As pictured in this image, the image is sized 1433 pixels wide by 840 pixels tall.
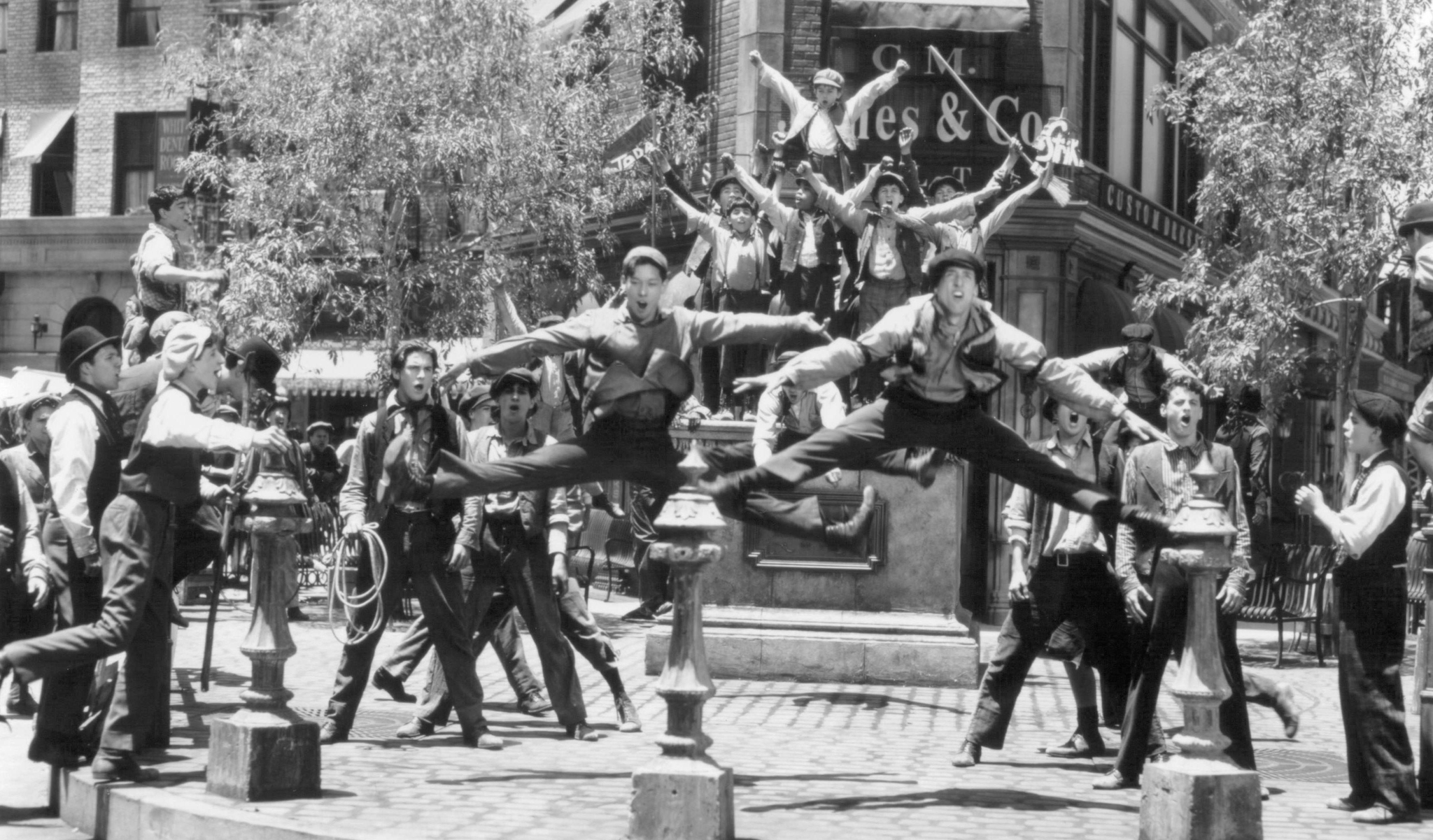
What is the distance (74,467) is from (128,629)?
35.5 inches

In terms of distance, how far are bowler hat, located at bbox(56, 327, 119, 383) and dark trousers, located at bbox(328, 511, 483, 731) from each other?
1818 mm

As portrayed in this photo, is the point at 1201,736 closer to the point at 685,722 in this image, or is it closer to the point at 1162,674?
the point at 1162,674

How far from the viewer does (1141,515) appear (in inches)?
321

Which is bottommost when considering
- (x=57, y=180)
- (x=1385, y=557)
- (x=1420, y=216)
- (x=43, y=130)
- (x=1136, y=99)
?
(x=1385, y=557)

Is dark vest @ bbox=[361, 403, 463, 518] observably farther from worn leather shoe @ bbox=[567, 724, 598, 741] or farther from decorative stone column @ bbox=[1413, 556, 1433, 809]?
decorative stone column @ bbox=[1413, 556, 1433, 809]

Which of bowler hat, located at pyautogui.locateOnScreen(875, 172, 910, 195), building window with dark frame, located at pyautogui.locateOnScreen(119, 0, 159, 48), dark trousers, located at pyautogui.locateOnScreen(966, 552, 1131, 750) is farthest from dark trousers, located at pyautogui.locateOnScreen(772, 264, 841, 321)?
building window with dark frame, located at pyautogui.locateOnScreen(119, 0, 159, 48)

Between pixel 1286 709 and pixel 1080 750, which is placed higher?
pixel 1286 709

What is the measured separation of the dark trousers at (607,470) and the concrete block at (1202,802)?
205 centimetres

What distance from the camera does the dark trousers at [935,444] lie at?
812 cm

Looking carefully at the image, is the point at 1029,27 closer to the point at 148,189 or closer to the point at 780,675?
the point at 780,675

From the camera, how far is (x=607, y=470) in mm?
8516

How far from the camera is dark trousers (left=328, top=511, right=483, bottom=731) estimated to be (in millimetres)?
9539

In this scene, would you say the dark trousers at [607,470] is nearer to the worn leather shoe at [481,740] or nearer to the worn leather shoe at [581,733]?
the worn leather shoe at [481,740]

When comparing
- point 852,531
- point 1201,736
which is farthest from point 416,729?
point 1201,736
